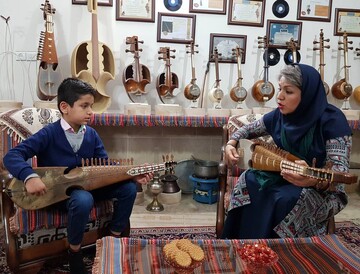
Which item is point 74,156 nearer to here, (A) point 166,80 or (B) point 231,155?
(B) point 231,155

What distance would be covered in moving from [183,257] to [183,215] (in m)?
1.68

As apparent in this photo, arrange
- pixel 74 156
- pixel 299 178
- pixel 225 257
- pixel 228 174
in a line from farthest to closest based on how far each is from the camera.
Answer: pixel 228 174 → pixel 74 156 → pixel 299 178 → pixel 225 257

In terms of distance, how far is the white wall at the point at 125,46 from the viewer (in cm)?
284

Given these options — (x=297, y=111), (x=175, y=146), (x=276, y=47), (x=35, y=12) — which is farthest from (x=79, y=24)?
(x=297, y=111)

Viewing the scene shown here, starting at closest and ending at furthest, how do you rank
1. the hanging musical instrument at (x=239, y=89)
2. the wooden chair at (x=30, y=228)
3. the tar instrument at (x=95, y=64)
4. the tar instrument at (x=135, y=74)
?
the wooden chair at (x=30, y=228)
the tar instrument at (x=95, y=64)
the tar instrument at (x=135, y=74)
the hanging musical instrument at (x=239, y=89)

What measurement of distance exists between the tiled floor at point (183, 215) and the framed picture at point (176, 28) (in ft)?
5.06

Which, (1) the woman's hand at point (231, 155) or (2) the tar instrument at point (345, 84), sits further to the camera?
(2) the tar instrument at point (345, 84)

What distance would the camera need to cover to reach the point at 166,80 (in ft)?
9.58

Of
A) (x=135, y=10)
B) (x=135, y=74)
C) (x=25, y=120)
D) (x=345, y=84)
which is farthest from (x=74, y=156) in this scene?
(x=345, y=84)

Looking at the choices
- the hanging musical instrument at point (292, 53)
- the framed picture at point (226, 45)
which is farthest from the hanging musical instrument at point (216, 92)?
the hanging musical instrument at point (292, 53)

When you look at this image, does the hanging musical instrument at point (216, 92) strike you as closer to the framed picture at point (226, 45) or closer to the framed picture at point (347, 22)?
the framed picture at point (226, 45)

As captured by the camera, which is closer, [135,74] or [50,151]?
[50,151]

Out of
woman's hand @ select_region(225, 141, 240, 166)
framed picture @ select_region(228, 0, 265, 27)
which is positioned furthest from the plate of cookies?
framed picture @ select_region(228, 0, 265, 27)

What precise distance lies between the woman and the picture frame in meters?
1.87
